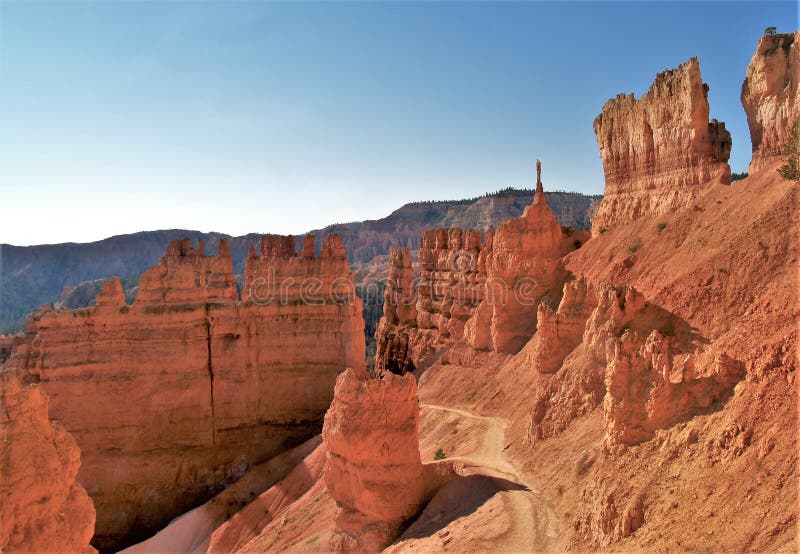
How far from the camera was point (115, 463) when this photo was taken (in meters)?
31.1

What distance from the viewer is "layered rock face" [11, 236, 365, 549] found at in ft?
100

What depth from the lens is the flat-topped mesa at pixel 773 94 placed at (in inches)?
1120

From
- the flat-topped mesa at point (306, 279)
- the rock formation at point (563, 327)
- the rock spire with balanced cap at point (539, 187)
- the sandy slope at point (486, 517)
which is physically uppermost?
the rock spire with balanced cap at point (539, 187)

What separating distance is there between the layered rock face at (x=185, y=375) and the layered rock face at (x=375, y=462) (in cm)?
1356

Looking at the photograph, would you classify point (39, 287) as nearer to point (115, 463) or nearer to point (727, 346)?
point (115, 463)

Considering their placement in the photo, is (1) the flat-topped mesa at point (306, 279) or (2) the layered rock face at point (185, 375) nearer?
(2) the layered rock face at point (185, 375)

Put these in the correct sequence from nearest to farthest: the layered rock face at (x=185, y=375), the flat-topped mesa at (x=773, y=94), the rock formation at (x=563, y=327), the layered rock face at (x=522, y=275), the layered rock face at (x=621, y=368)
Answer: the layered rock face at (x=621, y=368) < the rock formation at (x=563, y=327) < the flat-topped mesa at (x=773, y=94) < the layered rock face at (x=185, y=375) < the layered rock face at (x=522, y=275)

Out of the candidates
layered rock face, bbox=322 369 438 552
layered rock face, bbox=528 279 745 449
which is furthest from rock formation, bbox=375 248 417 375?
layered rock face, bbox=322 369 438 552

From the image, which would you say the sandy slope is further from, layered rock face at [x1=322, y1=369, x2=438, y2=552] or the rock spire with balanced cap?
the rock spire with balanced cap

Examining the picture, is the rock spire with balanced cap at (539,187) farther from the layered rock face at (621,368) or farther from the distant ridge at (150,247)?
the distant ridge at (150,247)

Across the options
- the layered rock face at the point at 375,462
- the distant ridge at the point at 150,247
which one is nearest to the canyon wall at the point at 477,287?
the layered rock face at the point at 375,462

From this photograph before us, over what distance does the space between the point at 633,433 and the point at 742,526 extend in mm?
4124

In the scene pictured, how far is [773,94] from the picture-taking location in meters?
29.5

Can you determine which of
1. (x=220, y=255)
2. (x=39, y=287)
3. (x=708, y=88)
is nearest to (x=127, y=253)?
(x=39, y=287)
